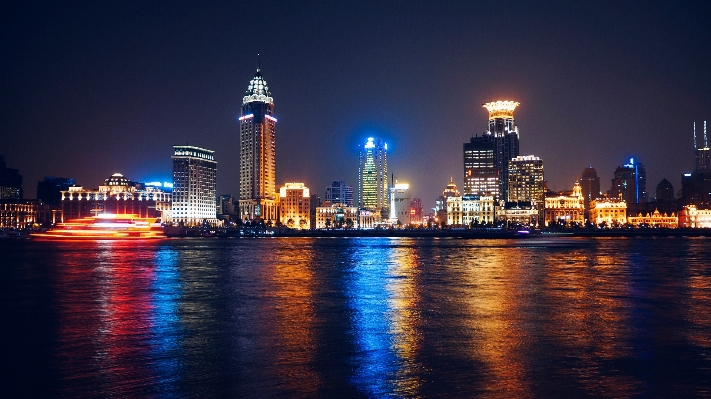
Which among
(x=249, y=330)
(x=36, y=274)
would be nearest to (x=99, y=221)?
(x=36, y=274)

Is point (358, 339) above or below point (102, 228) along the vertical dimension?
below

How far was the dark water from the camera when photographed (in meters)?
12.7

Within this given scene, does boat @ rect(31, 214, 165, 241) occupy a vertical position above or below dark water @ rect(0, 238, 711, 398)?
above

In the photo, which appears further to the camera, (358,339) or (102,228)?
(102,228)

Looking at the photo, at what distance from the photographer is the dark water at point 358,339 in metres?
12.7

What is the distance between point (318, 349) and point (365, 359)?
1658 mm

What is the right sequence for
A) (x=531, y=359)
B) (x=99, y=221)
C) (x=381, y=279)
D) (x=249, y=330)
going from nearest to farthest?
1. (x=531, y=359)
2. (x=249, y=330)
3. (x=381, y=279)
4. (x=99, y=221)

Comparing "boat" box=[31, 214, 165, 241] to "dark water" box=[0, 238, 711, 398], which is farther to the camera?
"boat" box=[31, 214, 165, 241]

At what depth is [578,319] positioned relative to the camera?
69.8 ft

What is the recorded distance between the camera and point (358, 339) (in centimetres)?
1772

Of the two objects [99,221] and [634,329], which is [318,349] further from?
[99,221]

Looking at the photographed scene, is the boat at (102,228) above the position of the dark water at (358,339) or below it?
above

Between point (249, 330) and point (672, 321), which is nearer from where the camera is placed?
point (249, 330)

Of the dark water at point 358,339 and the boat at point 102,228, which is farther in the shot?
the boat at point 102,228
